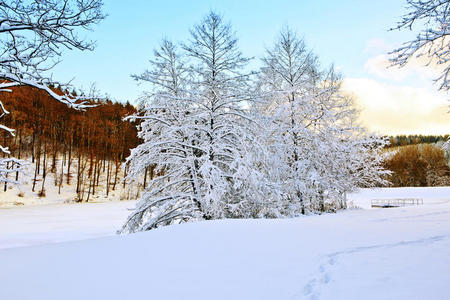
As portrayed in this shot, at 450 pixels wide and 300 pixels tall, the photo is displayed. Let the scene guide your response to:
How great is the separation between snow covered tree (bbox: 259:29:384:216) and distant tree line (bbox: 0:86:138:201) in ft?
69.1

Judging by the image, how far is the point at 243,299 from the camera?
8.46 feet

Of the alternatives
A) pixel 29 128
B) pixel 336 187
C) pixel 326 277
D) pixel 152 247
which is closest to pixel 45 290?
pixel 152 247

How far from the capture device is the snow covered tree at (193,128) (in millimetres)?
8680

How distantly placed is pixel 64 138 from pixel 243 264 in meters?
37.5

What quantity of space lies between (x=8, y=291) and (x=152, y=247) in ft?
6.45

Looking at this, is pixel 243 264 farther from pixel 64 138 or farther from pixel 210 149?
pixel 64 138

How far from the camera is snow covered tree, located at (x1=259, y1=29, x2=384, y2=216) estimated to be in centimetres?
1102

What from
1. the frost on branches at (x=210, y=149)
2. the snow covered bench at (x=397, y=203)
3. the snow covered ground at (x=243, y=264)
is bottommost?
the snow covered bench at (x=397, y=203)

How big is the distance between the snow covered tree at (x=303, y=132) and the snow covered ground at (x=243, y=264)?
A: 5178 millimetres

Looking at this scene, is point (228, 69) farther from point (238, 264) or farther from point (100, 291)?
point (100, 291)

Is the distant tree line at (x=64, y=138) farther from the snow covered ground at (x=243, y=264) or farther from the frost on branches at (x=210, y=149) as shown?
the snow covered ground at (x=243, y=264)

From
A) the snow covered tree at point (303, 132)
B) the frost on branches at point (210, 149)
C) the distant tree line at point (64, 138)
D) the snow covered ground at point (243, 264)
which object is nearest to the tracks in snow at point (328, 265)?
the snow covered ground at point (243, 264)

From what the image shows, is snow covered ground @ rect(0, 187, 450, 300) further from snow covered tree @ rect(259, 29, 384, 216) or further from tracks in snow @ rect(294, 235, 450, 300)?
snow covered tree @ rect(259, 29, 384, 216)

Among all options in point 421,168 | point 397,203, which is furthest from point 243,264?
point 421,168
